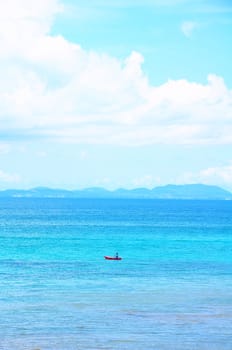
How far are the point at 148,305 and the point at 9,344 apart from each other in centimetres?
1103

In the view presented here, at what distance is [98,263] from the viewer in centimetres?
5694

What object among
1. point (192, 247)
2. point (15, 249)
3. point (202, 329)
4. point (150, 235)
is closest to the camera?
point (202, 329)

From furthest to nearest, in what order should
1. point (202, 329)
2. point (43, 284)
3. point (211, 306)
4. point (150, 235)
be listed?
point (150, 235) → point (43, 284) → point (211, 306) → point (202, 329)

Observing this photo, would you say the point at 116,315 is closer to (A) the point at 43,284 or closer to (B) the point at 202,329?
(B) the point at 202,329

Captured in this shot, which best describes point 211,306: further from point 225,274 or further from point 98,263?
point 98,263

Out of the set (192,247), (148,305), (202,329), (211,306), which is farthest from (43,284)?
(192,247)

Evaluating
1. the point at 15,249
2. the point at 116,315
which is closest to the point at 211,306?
the point at 116,315

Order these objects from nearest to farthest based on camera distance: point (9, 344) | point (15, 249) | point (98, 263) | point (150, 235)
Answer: point (9, 344) → point (98, 263) → point (15, 249) → point (150, 235)

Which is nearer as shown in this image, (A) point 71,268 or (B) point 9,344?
(B) point 9,344

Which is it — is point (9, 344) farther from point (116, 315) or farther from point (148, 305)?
point (148, 305)

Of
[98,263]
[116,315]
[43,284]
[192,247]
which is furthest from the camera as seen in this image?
[192,247]

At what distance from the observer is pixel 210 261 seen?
5956 centimetres

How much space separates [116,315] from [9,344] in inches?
298

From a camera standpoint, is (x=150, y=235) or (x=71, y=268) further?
(x=150, y=235)
